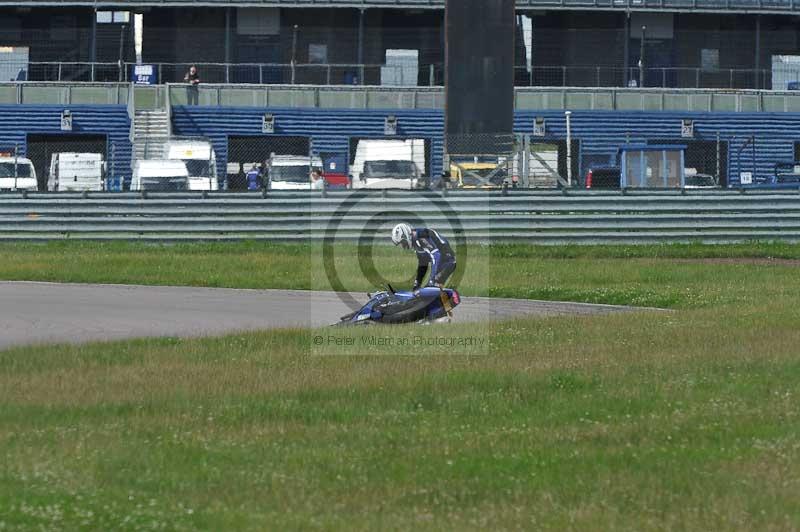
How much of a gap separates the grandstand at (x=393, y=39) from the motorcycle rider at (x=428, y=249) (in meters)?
34.2

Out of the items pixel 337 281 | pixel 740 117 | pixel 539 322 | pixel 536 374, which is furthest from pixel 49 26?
pixel 536 374

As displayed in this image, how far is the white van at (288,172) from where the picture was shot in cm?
3388

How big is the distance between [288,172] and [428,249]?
1925 cm

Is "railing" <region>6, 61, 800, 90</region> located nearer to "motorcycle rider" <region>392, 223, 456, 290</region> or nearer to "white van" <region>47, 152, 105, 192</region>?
"white van" <region>47, 152, 105, 192</region>

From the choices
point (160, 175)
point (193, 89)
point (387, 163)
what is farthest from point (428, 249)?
point (193, 89)

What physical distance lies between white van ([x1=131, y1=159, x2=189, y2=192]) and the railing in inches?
571

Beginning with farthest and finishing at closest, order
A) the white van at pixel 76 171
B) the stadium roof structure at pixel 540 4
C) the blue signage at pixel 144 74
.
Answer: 1. the stadium roof structure at pixel 540 4
2. the blue signage at pixel 144 74
3. the white van at pixel 76 171

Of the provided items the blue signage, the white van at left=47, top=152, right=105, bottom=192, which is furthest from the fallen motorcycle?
the blue signage

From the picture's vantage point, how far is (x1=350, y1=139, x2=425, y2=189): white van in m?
32.5

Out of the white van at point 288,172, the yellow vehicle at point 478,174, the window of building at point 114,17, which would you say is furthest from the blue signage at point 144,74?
the yellow vehicle at point 478,174

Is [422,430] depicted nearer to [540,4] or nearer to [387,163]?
[387,163]

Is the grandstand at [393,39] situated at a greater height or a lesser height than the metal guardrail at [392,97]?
greater

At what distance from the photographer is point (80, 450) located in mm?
8602

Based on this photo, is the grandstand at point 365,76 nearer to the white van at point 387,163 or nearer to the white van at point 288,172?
the white van at point 387,163
